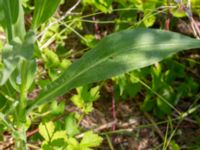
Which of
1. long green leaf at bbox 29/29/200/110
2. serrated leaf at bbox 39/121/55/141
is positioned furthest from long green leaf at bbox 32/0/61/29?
serrated leaf at bbox 39/121/55/141

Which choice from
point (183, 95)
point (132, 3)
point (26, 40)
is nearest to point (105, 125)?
point (183, 95)

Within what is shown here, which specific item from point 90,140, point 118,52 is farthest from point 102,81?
point 118,52

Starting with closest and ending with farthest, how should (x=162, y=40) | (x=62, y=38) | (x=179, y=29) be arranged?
1. (x=162, y=40)
2. (x=62, y=38)
3. (x=179, y=29)

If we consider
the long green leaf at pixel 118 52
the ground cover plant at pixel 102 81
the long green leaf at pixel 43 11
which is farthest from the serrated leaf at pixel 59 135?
the long green leaf at pixel 43 11

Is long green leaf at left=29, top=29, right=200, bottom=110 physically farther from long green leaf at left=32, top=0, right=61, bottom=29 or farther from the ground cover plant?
long green leaf at left=32, top=0, right=61, bottom=29

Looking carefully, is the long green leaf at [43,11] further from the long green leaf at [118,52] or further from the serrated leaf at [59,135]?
the serrated leaf at [59,135]

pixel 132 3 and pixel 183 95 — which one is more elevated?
pixel 132 3

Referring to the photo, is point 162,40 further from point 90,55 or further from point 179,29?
point 179,29
